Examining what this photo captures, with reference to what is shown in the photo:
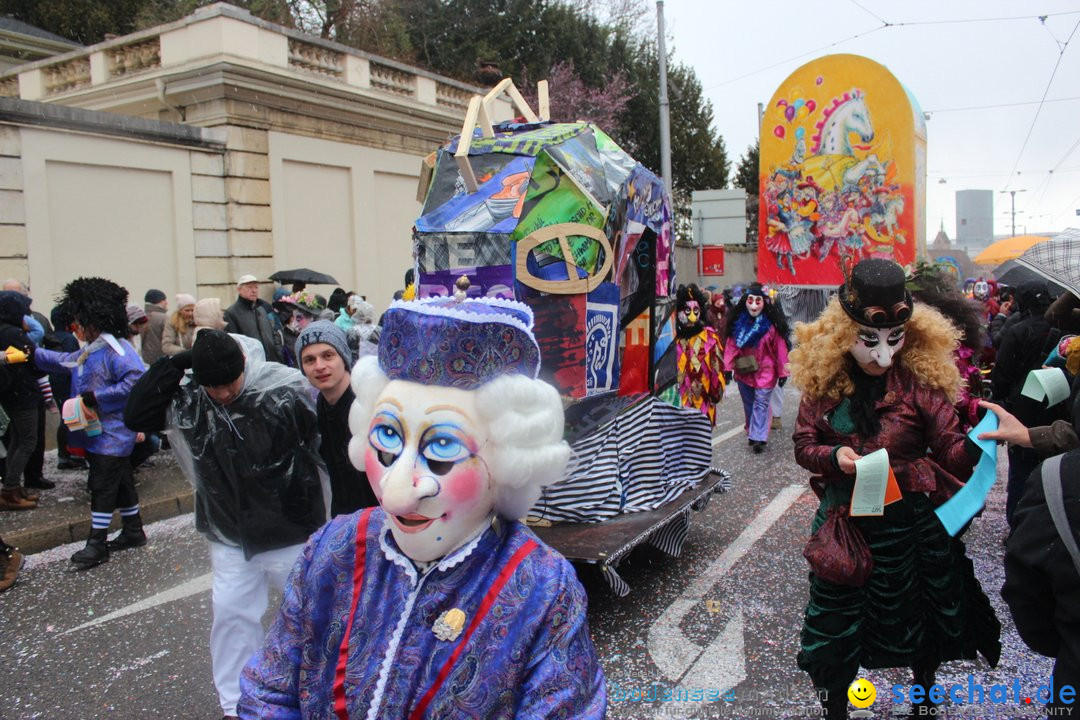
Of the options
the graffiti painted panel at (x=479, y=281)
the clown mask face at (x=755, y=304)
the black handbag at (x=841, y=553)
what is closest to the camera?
the black handbag at (x=841, y=553)

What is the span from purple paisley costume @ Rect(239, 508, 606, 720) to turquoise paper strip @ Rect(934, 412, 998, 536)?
181cm

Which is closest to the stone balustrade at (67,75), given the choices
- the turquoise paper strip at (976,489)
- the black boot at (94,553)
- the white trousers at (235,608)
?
the black boot at (94,553)

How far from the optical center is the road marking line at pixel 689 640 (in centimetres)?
389

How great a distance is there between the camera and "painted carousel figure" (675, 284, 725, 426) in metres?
7.48

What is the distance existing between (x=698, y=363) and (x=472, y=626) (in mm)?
6160

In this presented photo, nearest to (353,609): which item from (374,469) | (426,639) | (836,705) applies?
(426,639)

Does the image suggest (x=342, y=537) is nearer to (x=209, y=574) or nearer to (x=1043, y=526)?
(x=1043, y=526)

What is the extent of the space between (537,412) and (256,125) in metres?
11.9

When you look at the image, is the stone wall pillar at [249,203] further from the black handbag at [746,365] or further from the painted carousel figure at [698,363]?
the black handbag at [746,365]

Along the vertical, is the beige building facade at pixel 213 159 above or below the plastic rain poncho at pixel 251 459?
above

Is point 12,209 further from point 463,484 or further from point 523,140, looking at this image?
point 463,484

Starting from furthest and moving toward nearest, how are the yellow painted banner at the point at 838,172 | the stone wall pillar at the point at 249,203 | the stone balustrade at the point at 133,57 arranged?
the yellow painted banner at the point at 838,172, the stone balustrade at the point at 133,57, the stone wall pillar at the point at 249,203

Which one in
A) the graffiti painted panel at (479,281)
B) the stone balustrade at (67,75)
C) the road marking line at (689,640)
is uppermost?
the stone balustrade at (67,75)

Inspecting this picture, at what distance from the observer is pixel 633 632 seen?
4.30 meters
